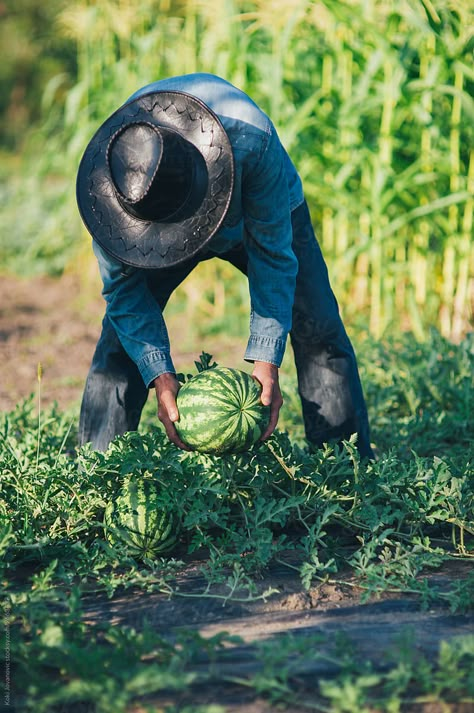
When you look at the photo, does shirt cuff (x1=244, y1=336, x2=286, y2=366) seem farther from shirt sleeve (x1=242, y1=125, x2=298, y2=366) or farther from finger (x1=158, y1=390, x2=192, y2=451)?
finger (x1=158, y1=390, x2=192, y2=451)

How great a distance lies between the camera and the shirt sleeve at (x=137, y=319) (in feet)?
9.32

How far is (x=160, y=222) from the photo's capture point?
2.60m

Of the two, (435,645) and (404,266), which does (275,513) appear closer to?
(435,645)

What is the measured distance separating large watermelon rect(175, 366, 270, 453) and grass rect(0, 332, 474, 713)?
0.44ft

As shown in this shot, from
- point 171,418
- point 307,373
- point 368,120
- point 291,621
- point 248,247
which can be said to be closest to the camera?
point 291,621

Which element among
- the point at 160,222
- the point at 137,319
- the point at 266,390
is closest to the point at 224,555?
the point at 266,390

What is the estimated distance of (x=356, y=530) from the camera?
10.0 ft

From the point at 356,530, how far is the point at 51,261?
20.8 ft

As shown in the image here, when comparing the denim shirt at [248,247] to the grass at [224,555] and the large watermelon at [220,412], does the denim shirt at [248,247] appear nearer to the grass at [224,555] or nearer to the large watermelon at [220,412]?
the large watermelon at [220,412]

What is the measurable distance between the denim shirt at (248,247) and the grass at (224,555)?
0.34 metres

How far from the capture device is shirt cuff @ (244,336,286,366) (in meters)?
2.83

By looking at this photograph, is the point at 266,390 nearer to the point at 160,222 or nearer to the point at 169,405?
the point at 169,405

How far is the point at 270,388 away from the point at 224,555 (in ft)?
1.90

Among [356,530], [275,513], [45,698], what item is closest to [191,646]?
[45,698]
